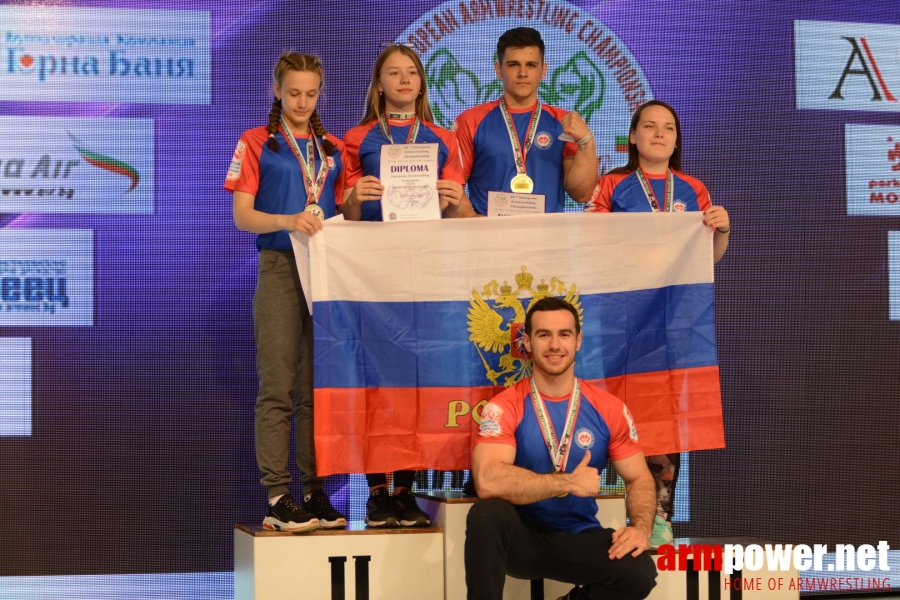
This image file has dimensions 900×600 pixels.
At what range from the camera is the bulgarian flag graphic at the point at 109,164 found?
176 inches

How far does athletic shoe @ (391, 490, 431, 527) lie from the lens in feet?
10.9

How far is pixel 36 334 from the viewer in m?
4.44

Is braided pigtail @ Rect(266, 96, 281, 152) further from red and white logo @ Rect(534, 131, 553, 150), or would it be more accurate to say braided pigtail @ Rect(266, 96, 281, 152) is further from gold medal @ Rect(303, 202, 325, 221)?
red and white logo @ Rect(534, 131, 553, 150)

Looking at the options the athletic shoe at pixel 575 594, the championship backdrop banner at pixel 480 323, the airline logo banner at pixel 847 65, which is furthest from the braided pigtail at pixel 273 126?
the airline logo banner at pixel 847 65

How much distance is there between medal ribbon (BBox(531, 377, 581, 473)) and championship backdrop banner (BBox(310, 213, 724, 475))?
0.32 metres

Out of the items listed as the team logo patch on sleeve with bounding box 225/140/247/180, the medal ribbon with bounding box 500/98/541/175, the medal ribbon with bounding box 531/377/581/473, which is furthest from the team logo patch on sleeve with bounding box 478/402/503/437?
the team logo patch on sleeve with bounding box 225/140/247/180

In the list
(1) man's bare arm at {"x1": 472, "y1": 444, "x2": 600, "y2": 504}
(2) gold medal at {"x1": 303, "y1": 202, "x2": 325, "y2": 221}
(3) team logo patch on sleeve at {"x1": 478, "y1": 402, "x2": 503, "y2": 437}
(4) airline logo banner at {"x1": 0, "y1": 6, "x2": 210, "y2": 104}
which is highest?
(4) airline logo banner at {"x1": 0, "y1": 6, "x2": 210, "y2": 104}

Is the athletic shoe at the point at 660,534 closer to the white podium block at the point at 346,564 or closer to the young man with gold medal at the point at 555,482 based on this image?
the young man with gold medal at the point at 555,482

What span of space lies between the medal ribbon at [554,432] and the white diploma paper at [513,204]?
74cm

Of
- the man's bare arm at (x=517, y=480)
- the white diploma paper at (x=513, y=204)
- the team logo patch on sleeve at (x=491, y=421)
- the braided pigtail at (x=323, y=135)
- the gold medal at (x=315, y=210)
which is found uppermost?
the braided pigtail at (x=323, y=135)

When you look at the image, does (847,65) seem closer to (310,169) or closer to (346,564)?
(310,169)

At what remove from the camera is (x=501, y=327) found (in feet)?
11.2

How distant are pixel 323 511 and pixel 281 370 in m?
0.50

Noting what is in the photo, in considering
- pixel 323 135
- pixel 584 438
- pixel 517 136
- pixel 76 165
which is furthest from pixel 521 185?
pixel 76 165
